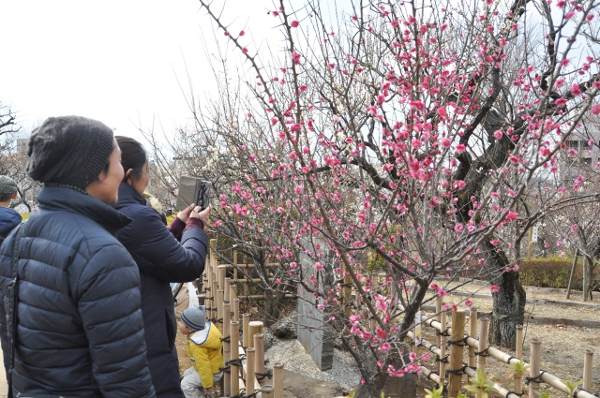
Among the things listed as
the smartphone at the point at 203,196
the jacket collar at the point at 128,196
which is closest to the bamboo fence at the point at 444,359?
the smartphone at the point at 203,196

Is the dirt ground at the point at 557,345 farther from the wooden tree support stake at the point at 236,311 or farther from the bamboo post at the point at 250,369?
the bamboo post at the point at 250,369

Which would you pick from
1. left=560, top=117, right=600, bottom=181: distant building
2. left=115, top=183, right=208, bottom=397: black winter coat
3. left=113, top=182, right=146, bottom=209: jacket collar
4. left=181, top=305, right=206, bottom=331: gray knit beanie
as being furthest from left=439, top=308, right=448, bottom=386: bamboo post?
left=113, top=182, right=146, bottom=209: jacket collar

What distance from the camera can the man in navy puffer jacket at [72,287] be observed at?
1.21 m

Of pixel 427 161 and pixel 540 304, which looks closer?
pixel 427 161

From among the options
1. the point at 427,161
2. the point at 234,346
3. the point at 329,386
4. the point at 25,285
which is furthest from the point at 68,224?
the point at 329,386

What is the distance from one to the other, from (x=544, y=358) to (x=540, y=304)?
13.5 feet

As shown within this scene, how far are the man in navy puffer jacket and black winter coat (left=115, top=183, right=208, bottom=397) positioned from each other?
1.07 ft

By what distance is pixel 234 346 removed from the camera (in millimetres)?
3314

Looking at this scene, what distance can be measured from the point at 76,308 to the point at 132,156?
0.77 metres

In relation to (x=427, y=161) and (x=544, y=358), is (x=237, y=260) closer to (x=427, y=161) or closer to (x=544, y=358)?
(x=544, y=358)

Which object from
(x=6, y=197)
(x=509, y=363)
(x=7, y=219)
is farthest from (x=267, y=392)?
(x=6, y=197)

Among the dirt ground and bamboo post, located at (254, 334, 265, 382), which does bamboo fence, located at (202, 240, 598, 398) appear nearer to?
bamboo post, located at (254, 334, 265, 382)

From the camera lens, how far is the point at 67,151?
1336 millimetres

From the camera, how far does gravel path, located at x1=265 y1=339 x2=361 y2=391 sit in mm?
4906
